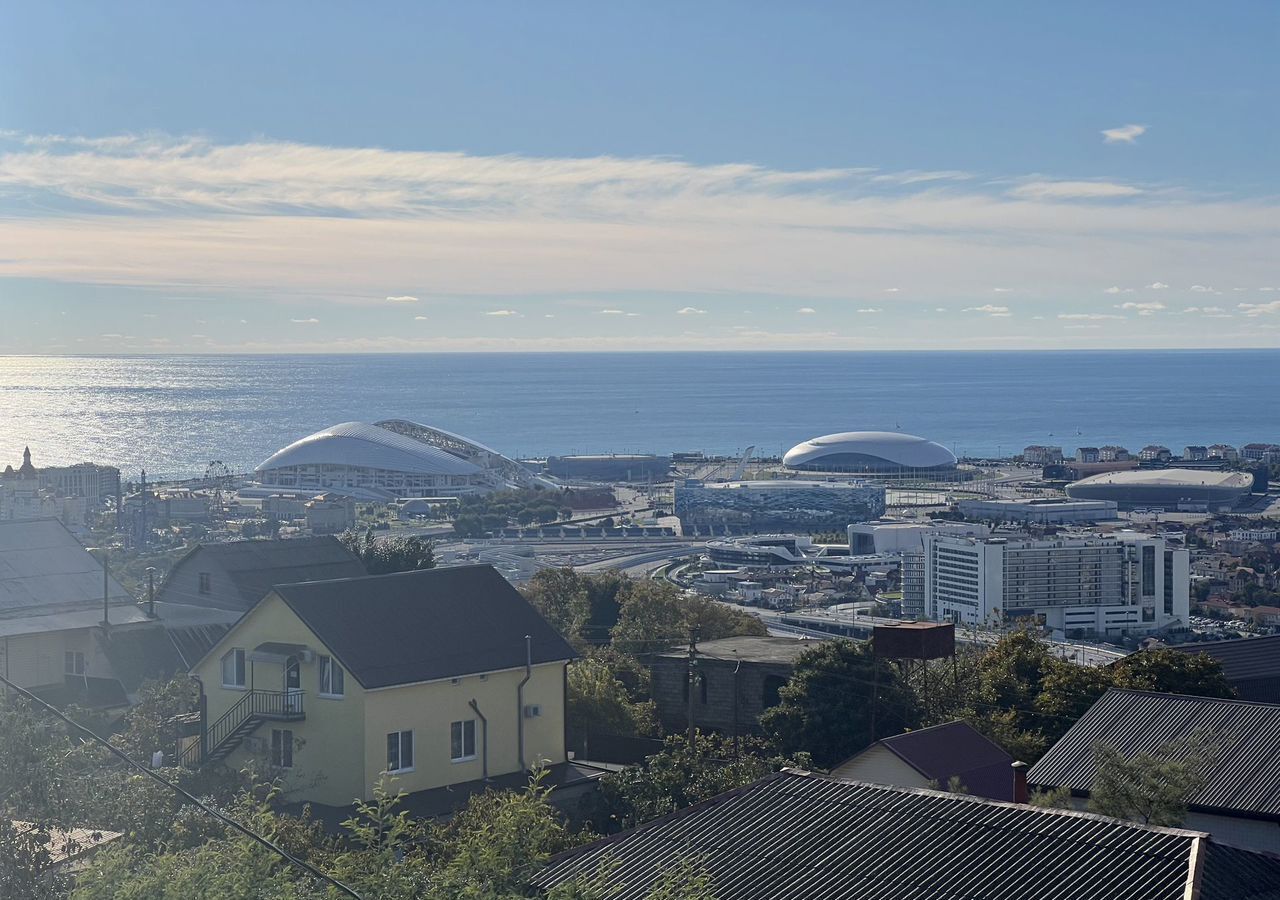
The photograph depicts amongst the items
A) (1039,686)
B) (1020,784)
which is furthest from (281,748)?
(1039,686)

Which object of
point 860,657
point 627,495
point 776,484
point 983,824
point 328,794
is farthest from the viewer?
point 627,495

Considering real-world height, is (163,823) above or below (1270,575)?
above

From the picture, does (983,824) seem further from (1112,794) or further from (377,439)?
(377,439)

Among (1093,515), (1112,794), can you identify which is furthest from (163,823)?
(1093,515)

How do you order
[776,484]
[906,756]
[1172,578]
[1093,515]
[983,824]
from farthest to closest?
[776,484], [1093,515], [1172,578], [906,756], [983,824]

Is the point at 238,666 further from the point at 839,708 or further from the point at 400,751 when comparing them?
the point at 839,708

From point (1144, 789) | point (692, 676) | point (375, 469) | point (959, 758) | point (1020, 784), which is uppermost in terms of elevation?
point (1020, 784)
